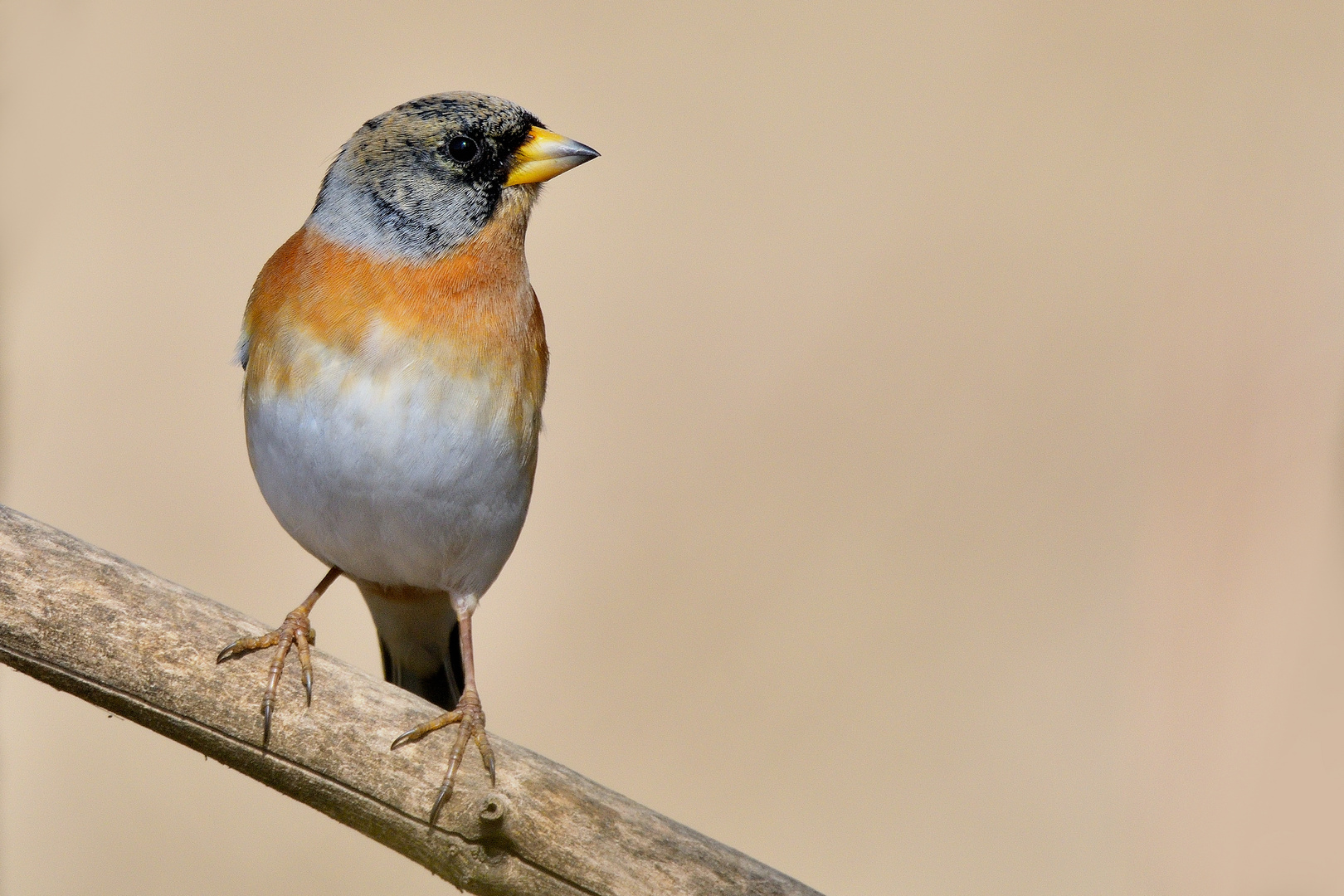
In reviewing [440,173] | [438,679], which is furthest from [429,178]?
[438,679]

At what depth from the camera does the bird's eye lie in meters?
2.65

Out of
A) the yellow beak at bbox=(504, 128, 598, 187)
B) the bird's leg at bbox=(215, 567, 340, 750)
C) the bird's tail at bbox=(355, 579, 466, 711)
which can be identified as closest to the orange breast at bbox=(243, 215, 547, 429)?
the yellow beak at bbox=(504, 128, 598, 187)

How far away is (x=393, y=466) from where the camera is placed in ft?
7.88

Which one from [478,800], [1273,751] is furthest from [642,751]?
[478,800]

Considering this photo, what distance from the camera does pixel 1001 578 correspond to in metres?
5.14

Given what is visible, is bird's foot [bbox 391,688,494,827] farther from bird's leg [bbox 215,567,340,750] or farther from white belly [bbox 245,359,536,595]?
white belly [bbox 245,359,536,595]

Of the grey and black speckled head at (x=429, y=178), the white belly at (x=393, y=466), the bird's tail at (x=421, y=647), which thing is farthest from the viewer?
the bird's tail at (x=421, y=647)

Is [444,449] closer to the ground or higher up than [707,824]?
higher up

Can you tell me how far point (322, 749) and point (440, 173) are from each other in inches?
49.5

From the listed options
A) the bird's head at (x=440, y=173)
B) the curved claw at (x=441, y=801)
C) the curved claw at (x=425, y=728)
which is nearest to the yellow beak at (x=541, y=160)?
the bird's head at (x=440, y=173)

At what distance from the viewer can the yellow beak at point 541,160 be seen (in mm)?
2674

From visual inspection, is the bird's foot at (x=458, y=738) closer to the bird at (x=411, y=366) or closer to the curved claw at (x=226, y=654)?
the bird at (x=411, y=366)

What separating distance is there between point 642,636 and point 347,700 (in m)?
2.80

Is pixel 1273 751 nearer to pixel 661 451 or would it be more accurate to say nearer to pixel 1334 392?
pixel 1334 392
